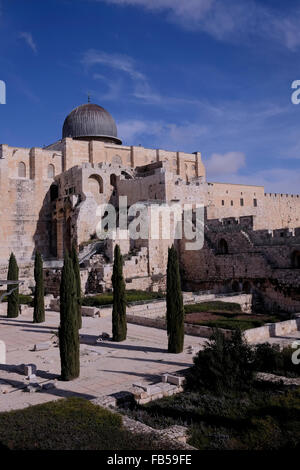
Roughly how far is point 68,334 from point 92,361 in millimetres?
2033

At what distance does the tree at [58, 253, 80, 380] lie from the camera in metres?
10.9

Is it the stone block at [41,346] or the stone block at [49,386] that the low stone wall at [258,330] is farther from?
the stone block at [49,386]

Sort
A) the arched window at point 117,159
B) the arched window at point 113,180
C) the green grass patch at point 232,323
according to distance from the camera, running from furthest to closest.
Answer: the arched window at point 117,159, the arched window at point 113,180, the green grass patch at point 232,323

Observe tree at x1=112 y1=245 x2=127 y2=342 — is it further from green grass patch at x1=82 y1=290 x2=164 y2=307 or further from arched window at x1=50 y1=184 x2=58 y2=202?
arched window at x1=50 y1=184 x2=58 y2=202

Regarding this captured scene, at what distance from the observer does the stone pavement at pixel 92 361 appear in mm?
10047

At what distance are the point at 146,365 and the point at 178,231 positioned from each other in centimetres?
1837

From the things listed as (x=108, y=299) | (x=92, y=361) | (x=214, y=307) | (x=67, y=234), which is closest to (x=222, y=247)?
(x=214, y=307)

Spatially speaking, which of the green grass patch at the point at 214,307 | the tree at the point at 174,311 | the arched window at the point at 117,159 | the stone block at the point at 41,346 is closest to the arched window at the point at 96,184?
the arched window at the point at 117,159

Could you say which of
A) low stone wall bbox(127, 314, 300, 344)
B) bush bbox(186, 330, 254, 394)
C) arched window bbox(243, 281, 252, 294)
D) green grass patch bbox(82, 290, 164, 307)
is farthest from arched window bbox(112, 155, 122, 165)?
bush bbox(186, 330, 254, 394)

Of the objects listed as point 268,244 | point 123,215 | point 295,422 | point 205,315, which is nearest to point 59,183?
point 123,215

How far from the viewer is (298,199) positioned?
1641 inches

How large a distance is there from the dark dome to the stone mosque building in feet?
0.31

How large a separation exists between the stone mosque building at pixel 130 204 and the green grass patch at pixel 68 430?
58.5ft

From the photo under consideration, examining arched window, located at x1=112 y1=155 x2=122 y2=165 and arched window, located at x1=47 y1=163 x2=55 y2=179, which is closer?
arched window, located at x1=47 y1=163 x2=55 y2=179
